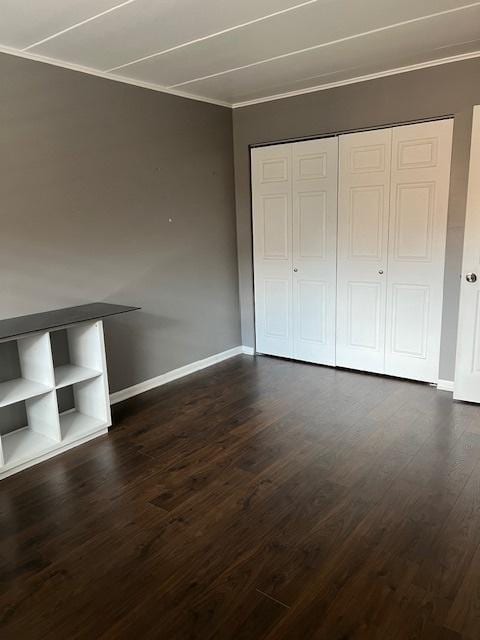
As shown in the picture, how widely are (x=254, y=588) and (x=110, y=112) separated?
3.24 m

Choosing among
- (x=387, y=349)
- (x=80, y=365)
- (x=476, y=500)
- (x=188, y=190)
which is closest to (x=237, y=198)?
(x=188, y=190)

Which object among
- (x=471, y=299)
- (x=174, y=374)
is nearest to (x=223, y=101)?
(x=174, y=374)

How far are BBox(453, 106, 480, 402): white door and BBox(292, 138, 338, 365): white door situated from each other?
3.70ft

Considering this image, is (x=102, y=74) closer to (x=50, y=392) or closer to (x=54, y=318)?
(x=54, y=318)

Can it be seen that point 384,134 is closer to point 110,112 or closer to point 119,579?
point 110,112

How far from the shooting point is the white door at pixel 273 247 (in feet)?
14.6

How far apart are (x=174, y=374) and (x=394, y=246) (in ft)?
7.20

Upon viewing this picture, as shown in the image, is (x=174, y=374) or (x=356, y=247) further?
(x=174, y=374)

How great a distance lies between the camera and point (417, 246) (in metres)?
3.79

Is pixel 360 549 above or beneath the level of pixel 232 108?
beneath

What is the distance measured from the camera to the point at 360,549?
2.07m

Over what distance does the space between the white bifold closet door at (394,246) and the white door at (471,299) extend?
0.23 meters

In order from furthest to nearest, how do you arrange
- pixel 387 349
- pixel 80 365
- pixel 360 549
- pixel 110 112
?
pixel 387 349
pixel 110 112
pixel 80 365
pixel 360 549

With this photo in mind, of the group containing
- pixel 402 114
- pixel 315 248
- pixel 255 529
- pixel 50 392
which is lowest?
pixel 255 529
